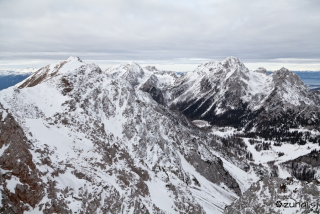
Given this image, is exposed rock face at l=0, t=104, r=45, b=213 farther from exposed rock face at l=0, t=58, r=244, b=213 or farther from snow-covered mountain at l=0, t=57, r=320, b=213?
exposed rock face at l=0, t=58, r=244, b=213

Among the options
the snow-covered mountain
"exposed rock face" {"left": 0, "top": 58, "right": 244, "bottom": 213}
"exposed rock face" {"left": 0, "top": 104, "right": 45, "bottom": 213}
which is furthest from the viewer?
"exposed rock face" {"left": 0, "top": 58, "right": 244, "bottom": 213}

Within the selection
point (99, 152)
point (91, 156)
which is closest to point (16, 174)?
point (91, 156)

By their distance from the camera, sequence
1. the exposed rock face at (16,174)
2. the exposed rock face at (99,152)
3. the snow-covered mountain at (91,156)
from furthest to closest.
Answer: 1. the exposed rock face at (99,152)
2. the snow-covered mountain at (91,156)
3. the exposed rock face at (16,174)

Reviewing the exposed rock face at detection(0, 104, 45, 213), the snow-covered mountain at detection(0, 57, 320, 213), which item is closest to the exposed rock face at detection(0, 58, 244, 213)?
the snow-covered mountain at detection(0, 57, 320, 213)

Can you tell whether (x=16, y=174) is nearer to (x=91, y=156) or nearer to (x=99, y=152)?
(x=91, y=156)

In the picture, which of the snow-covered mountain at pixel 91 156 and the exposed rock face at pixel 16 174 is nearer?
the exposed rock face at pixel 16 174

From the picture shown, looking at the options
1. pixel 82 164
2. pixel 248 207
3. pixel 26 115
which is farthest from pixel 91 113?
pixel 248 207

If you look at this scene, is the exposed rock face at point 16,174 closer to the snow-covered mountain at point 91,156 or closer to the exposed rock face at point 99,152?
the snow-covered mountain at point 91,156

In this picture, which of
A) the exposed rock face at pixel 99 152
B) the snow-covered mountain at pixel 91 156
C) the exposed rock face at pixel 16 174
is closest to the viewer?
the exposed rock face at pixel 16 174

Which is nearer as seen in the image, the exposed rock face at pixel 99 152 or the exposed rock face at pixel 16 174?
the exposed rock face at pixel 16 174

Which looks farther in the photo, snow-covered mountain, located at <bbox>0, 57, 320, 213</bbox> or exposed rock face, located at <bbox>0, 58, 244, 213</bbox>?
exposed rock face, located at <bbox>0, 58, 244, 213</bbox>

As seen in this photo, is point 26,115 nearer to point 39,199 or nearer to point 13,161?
point 13,161

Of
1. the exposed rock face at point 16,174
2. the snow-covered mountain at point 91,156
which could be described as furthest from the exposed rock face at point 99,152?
the exposed rock face at point 16,174
